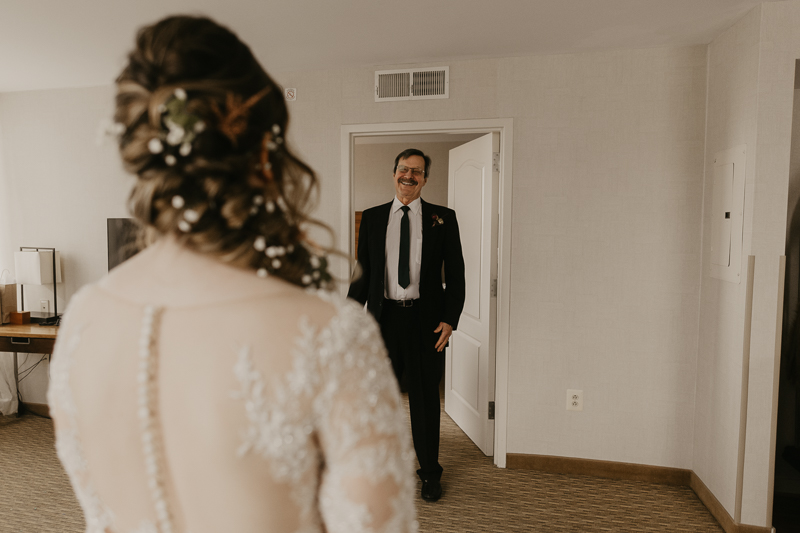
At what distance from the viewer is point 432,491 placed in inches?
104

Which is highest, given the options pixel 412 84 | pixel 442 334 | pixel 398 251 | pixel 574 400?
pixel 412 84

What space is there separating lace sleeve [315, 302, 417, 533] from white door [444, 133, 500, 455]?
250 centimetres

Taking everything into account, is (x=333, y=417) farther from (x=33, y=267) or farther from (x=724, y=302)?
(x=33, y=267)

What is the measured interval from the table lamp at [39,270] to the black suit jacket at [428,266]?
228 centimetres

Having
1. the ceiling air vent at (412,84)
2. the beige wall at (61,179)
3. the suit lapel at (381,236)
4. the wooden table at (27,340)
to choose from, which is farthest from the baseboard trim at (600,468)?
the beige wall at (61,179)

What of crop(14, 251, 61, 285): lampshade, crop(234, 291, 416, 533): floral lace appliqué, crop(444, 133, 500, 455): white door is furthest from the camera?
crop(14, 251, 61, 285): lampshade

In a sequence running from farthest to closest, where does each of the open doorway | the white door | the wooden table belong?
1. the wooden table
2. the white door
3. the open doorway

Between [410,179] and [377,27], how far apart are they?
79 centimetres

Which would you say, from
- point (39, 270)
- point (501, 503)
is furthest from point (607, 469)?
point (39, 270)

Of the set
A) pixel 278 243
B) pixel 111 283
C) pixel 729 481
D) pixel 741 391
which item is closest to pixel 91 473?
pixel 111 283

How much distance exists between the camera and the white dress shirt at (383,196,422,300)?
9.25 feet

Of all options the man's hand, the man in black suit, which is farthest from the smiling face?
the man's hand

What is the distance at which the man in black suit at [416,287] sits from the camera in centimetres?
276

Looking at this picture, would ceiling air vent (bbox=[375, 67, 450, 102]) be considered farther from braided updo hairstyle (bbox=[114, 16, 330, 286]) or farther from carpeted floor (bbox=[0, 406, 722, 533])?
braided updo hairstyle (bbox=[114, 16, 330, 286])
